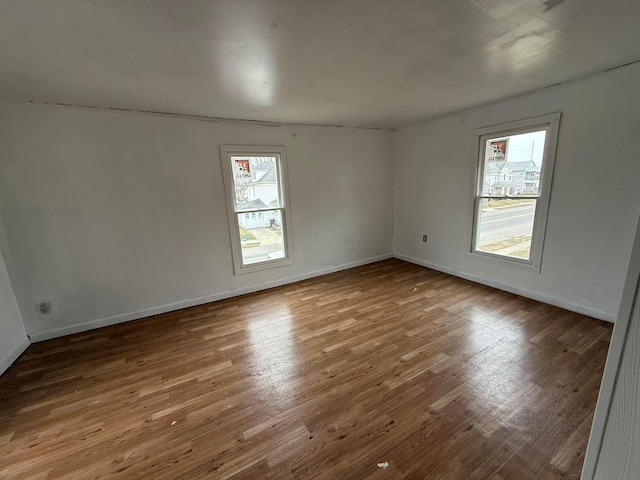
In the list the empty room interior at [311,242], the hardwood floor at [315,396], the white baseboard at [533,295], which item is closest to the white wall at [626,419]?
the empty room interior at [311,242]

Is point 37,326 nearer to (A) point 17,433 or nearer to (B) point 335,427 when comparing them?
(A) point 17,433

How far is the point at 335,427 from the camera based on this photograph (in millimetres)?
1673

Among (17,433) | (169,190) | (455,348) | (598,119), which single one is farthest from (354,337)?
(598,119)

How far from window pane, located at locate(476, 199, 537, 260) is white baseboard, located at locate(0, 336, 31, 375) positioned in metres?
5.37

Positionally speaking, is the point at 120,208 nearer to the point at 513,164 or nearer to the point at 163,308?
the point at 163,308

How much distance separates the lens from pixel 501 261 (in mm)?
3502

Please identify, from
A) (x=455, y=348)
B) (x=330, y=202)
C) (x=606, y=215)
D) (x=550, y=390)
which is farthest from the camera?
(x=330, y=202)

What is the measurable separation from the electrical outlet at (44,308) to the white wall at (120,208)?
0.05 m

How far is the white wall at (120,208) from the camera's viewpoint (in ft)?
8.55

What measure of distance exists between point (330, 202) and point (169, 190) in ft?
7.61

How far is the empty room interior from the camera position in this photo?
4.80ft

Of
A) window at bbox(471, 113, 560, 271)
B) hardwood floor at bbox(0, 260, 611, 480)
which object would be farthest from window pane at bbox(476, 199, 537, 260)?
hardwood floor at bbox(0, 260, 611, 480)

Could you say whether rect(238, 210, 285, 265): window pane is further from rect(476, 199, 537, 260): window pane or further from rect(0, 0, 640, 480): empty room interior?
rect(476, 199, 537, 260): window pane

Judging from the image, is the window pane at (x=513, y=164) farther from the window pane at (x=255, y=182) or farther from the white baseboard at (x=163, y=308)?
the window pane at (x=255, y=182)
